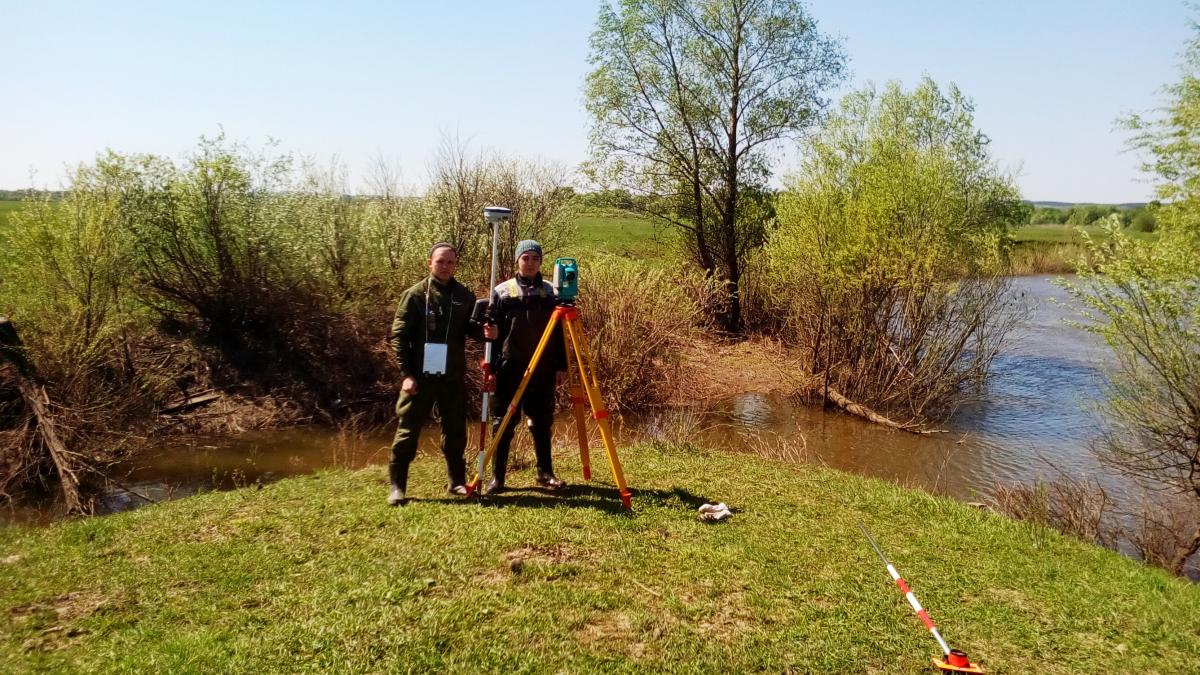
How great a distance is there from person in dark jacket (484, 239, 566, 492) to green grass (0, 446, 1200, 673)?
898 millimetres

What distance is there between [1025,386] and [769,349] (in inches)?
242

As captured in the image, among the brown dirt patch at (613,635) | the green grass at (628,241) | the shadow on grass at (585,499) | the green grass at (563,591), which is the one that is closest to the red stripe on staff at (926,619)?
the green grass at (563,591)

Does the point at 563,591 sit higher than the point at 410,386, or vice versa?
the point at 410,386

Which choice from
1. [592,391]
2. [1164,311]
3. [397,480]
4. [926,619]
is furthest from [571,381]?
[1164,311]

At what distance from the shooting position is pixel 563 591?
14.7ft

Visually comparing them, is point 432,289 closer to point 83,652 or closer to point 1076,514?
point 83,652

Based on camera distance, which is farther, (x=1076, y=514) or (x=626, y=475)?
(x=1076, y=514)

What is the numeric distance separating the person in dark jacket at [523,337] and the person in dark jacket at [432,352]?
10.3 inches

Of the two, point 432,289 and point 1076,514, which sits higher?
point 432,289

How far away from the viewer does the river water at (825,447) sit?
9688mm

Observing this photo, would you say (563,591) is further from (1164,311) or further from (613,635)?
(1164,311)

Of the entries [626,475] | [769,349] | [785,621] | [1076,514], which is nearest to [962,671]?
[785,621]

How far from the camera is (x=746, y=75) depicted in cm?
2027

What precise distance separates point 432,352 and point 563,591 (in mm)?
2291
